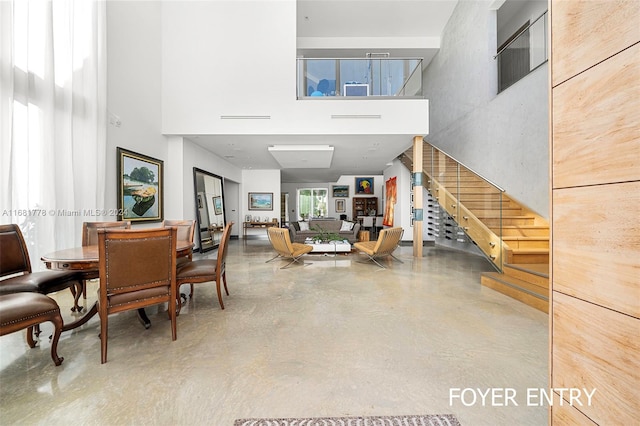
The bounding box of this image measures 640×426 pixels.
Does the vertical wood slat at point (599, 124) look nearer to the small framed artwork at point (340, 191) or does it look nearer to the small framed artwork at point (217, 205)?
the small framed artwork at point (217, 205)

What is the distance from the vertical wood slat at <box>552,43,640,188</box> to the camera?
809 mm

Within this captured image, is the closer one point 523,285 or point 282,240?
point 523,285

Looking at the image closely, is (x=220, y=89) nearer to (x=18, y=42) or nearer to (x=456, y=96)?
(x=18, y=42)

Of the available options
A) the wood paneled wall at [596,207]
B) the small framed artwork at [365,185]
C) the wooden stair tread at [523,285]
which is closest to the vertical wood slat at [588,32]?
the wood paneled wall at [596,207]

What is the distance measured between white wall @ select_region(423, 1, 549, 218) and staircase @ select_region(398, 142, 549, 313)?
48 centimetres

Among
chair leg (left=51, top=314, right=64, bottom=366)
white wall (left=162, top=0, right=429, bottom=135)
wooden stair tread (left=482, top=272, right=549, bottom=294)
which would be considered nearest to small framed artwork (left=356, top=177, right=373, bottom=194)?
white wall (left=162, top=0, right=429, bottom=135)

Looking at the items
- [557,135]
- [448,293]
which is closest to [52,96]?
[557,135]

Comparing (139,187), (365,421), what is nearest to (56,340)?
(365,421)

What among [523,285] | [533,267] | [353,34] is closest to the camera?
[523,285]

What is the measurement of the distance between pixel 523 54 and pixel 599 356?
21.3 ft

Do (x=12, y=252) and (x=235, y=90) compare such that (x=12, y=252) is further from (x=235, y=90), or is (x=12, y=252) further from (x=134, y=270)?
(x=235, y=90)

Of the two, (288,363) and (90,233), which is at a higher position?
(90,233)

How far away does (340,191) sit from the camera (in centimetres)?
1507

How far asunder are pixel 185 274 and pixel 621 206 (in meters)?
3.19
